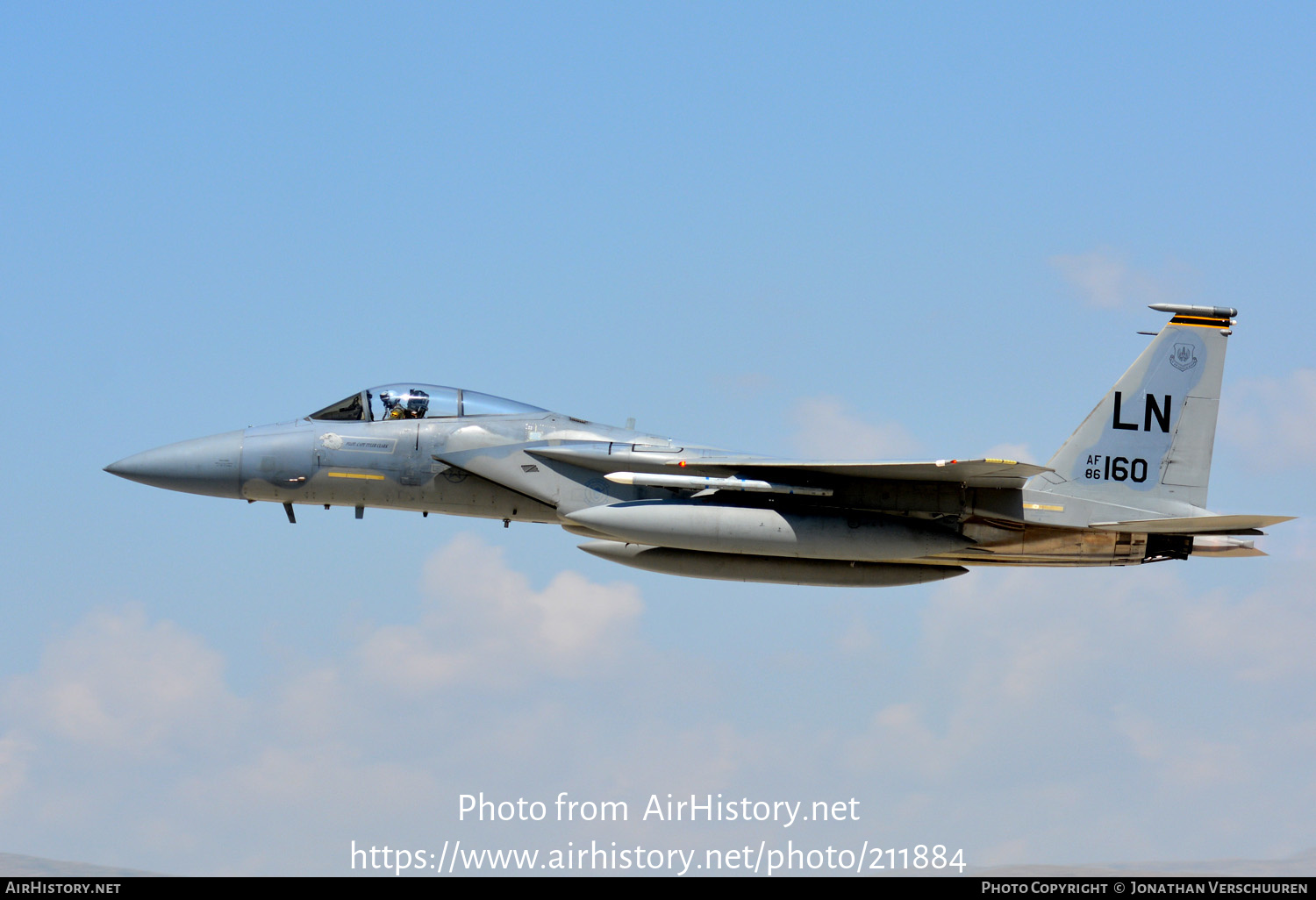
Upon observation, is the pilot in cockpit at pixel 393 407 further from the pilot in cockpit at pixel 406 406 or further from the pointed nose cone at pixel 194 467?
the pointed nose cone at pixel 194 467

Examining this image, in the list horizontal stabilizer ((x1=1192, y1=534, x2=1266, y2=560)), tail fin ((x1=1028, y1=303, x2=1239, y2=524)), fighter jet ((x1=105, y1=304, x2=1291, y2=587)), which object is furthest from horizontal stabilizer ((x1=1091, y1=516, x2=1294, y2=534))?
tail fin ((x1=1028, y1=303, x2=1239, y2=524))

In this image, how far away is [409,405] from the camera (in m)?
17.3

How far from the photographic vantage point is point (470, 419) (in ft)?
56.6

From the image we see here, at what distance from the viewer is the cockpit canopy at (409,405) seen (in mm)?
17344

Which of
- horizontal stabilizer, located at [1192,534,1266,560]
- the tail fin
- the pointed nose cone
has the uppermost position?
the tail fin

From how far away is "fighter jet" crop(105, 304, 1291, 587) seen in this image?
1630 cm

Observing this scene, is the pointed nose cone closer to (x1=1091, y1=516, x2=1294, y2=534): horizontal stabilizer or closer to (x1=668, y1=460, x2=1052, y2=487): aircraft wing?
(x1=668, y1=460, x2=1052, y2=487): aircraft wing

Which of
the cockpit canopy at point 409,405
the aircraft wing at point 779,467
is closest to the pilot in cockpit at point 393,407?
the cockpit canopy at point 409,405

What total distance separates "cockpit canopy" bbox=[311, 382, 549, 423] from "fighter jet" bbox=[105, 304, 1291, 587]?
2 centimetres

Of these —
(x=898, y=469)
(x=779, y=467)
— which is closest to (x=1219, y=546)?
(x=898, y=469)
